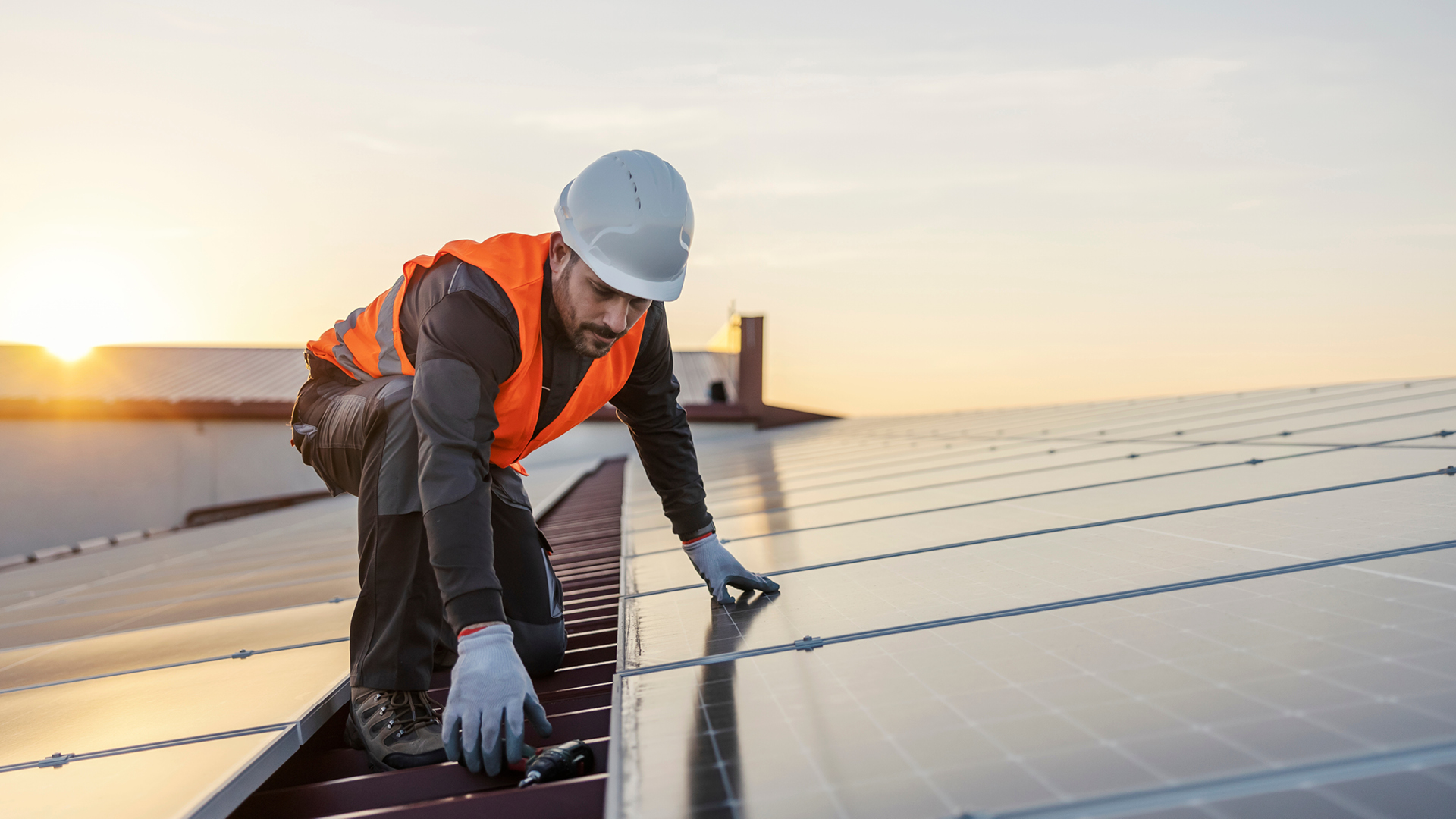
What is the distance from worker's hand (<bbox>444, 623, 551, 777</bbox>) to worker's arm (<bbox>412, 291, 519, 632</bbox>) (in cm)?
11

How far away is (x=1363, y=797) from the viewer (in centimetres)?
104

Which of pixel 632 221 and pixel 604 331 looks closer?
pixel 632 221

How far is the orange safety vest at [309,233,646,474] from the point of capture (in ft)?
8.47

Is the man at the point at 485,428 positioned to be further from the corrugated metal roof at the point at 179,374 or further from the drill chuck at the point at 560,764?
the corrugated metal roof at the point at 179,374

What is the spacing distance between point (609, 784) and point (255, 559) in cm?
565

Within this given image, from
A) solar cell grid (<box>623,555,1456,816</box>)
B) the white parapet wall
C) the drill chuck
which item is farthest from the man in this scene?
the white parapet wall

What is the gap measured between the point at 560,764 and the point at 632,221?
1419mm

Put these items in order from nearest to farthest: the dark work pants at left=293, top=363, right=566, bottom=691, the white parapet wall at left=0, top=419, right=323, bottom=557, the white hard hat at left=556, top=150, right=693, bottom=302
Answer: the dark work pants at left=293, top=363, right=566, bottom=691, the white hard hat at left=556, top=150, right=693, bottom=302, the white parapet wall at left=0, top=419, right=323, bottom=557

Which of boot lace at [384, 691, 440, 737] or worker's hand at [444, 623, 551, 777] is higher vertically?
worker's hand at [444, 623, 551, 777]

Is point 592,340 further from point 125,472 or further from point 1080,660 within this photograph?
point 125,472

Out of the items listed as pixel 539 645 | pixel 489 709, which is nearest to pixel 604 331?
pixel 539 645

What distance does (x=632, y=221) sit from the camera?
8.31ft

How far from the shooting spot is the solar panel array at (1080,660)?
3.77 feet

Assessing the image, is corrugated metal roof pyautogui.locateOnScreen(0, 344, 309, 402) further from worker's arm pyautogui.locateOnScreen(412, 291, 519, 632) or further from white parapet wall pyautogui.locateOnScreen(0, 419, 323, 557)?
worker's arm pyautogui.locateOnScreen(412, 291, 519, 632)
